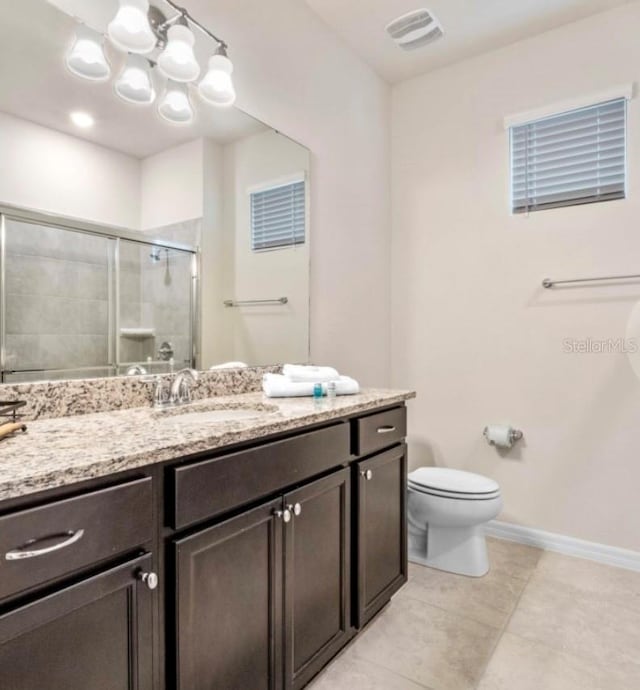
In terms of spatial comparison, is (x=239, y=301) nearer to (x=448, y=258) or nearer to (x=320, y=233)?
(x=320, y=233)

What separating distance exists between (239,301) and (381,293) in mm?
1157

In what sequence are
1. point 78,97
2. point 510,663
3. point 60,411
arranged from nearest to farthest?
point 60,411, point 78,97, point 510,663

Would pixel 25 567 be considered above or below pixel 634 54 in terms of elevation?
below

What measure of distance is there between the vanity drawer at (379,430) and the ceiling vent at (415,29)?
6.19 feet

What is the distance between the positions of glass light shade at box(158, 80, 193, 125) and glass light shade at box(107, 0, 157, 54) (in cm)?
17

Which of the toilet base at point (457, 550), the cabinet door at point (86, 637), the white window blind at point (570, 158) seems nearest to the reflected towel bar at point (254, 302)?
the cabinet door at point (86, 637)

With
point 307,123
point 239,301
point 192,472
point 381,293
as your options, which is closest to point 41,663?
point 192,472

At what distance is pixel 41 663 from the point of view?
0.74m

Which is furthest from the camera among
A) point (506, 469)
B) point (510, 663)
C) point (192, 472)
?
point (506, 469)

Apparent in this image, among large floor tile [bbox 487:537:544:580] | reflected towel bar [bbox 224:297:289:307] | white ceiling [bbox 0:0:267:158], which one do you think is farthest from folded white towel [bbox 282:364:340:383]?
large floor tile [bbox 487:537:544:580]

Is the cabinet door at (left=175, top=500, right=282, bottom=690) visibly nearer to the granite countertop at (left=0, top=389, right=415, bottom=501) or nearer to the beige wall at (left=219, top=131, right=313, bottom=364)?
the granite countertop at (left=0, top=389, right=415, bottom=501)

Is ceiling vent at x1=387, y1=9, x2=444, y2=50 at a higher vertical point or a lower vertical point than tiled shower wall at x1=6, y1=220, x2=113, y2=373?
higher

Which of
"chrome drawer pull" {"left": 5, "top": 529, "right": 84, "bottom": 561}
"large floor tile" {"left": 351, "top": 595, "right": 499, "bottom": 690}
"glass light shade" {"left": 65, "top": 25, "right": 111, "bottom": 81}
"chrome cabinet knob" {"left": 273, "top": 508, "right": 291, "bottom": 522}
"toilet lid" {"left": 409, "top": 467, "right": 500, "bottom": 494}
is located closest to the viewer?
"chrome drawer pull" {"left": 5, "top": 529, "right": 84, "bottom": 561}

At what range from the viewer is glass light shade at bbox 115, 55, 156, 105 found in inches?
58.7
